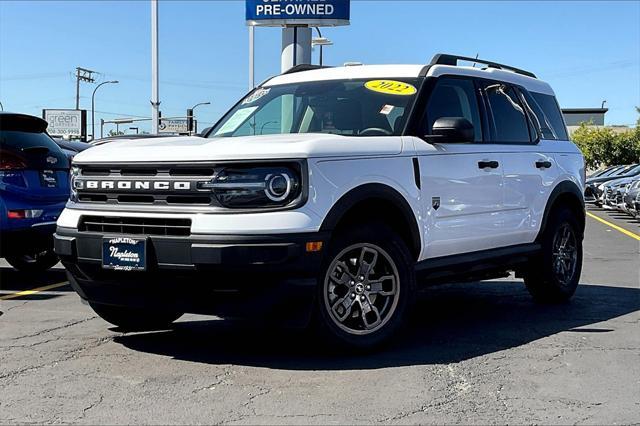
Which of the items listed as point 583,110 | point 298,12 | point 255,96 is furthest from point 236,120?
point 583,110

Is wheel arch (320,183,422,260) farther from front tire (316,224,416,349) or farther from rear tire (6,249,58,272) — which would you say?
rear tire (6,249,58,272)

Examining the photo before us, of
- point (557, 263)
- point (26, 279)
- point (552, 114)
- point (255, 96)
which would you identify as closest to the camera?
point (255, 96)

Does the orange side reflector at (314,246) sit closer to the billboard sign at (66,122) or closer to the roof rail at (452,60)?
the roof rail at (452,60)

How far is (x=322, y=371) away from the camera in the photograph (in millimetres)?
4844

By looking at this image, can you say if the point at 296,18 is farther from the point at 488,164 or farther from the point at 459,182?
the point at 459,182

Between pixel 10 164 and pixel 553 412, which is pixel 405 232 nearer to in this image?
pixel 553 412

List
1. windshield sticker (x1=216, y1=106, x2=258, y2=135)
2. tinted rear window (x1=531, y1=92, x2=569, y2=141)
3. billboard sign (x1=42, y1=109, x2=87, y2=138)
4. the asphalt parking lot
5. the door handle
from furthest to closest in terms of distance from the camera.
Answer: billboard sign (x1=42, y1=109, x2=87, y2=138) < tinted rear window (x1=531, y1=92, x2=569, y2=141) < windshield sticker (x1=216, y1=106, x2=258, y2=135) < the door handle < the asphalt parking lot

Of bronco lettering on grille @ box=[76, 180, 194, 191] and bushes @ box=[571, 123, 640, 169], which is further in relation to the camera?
bushes @ box=[571, 123, 640, 169]

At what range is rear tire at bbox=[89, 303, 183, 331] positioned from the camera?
5.76m

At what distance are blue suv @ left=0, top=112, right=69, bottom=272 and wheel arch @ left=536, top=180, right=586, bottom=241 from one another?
15.8 ft

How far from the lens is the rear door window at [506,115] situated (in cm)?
674

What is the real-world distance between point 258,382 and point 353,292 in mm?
939

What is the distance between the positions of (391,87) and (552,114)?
2.50 meters

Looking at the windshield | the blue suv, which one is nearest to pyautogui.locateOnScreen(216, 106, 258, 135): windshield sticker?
the windshield
